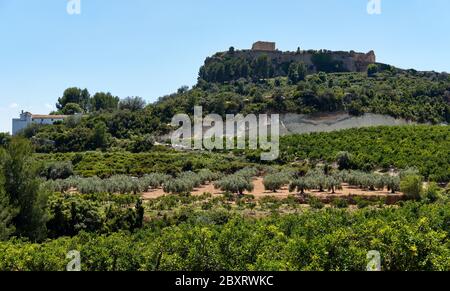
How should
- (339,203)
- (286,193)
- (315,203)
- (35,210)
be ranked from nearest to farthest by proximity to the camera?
(35,210), (315,203), (339,203), (286,193)

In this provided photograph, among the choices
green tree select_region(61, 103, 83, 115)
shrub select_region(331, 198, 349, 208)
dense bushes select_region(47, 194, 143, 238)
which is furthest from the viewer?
green tree select_region(61, 103, 83, 115)

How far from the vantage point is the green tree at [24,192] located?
2195cm

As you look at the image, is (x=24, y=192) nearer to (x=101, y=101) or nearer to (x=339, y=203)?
(x=339, y=203)

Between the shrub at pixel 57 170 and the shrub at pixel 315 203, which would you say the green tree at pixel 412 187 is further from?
the shrub at pixel 57 170

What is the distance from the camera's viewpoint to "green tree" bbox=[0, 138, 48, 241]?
22.0 m

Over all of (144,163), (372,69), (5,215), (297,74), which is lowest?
(144,163)

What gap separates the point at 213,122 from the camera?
69.8 metres

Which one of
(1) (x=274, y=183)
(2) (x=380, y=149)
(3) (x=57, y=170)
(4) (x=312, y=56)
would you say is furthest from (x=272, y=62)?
(1) (x=274, y=183)

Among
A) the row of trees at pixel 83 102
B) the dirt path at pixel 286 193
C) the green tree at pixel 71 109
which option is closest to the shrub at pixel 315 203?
the dirt path at pixel 286 193

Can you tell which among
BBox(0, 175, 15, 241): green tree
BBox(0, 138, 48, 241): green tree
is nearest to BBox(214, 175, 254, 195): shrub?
BBox(0, 138, 48, 241): green tree

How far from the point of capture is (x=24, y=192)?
22391mm

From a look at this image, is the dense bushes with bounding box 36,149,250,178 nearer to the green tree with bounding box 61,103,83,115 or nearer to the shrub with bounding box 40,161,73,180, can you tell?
the shrub with bounding box 40,161,73,180

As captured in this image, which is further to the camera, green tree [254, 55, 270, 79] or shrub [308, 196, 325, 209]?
green tree [254, 55, 270, 79]
